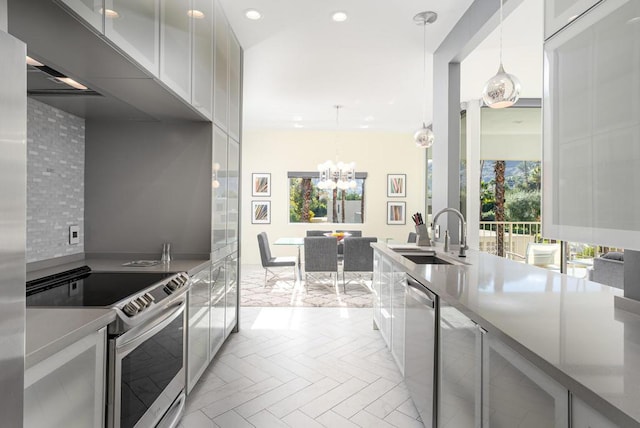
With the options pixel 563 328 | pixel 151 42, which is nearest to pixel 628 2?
pixel 563 328

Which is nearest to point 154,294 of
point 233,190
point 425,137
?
point 233,190

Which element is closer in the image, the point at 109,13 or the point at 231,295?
the point at 109,13

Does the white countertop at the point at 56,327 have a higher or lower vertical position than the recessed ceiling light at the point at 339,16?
lower

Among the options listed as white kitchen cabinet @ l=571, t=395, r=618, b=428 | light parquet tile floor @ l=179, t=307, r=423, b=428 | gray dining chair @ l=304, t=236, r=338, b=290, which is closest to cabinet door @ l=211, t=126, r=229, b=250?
light parquet tile floor @ l=179, t=307, r=423, b=428

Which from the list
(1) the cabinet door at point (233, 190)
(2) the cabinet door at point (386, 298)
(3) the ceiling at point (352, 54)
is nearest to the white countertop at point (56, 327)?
(1) the cabinet door at point (233, 190)

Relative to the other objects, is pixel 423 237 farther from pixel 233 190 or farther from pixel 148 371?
pixel 148 371

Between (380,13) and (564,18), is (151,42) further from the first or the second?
(380,13)

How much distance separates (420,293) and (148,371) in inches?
53.3

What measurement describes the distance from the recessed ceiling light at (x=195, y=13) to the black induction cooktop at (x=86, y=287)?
4.97ft

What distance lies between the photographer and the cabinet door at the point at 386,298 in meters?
2.83

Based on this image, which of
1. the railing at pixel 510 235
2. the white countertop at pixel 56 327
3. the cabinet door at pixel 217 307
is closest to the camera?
the white countertop at pixel 56 327

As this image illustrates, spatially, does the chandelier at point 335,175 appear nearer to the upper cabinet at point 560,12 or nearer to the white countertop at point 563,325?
the white countertop at point 563,325

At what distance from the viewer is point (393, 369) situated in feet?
9.16

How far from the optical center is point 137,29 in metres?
1.56
